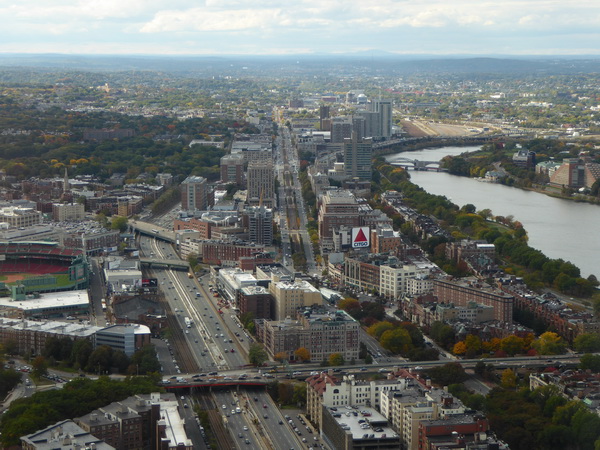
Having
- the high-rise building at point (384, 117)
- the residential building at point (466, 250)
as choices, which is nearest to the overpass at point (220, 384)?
the residential building at point (466, 250)

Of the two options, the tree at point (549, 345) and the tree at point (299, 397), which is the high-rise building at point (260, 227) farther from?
the tree at point (299, 397)

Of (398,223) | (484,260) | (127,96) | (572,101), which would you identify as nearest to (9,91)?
(127,96)

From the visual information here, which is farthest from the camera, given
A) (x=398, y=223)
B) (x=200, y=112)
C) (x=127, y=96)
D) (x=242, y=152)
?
(x=127, y=96)

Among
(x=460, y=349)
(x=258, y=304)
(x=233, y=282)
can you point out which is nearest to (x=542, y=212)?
(x=233, y=282)

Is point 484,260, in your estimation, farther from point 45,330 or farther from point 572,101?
point 572,101

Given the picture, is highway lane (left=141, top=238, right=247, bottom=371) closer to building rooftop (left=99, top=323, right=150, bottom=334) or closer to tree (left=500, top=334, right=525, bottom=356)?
building rooftop (left=99, top=323, right=150, bottom=334)

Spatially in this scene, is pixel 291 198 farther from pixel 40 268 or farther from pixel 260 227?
pixel 40 268

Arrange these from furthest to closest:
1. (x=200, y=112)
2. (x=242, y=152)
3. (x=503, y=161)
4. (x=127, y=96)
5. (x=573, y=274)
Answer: (x=127, y=96), (x=200, y=112), (x=503, y=161), (x=242, y=152), (x=573, y=274)
